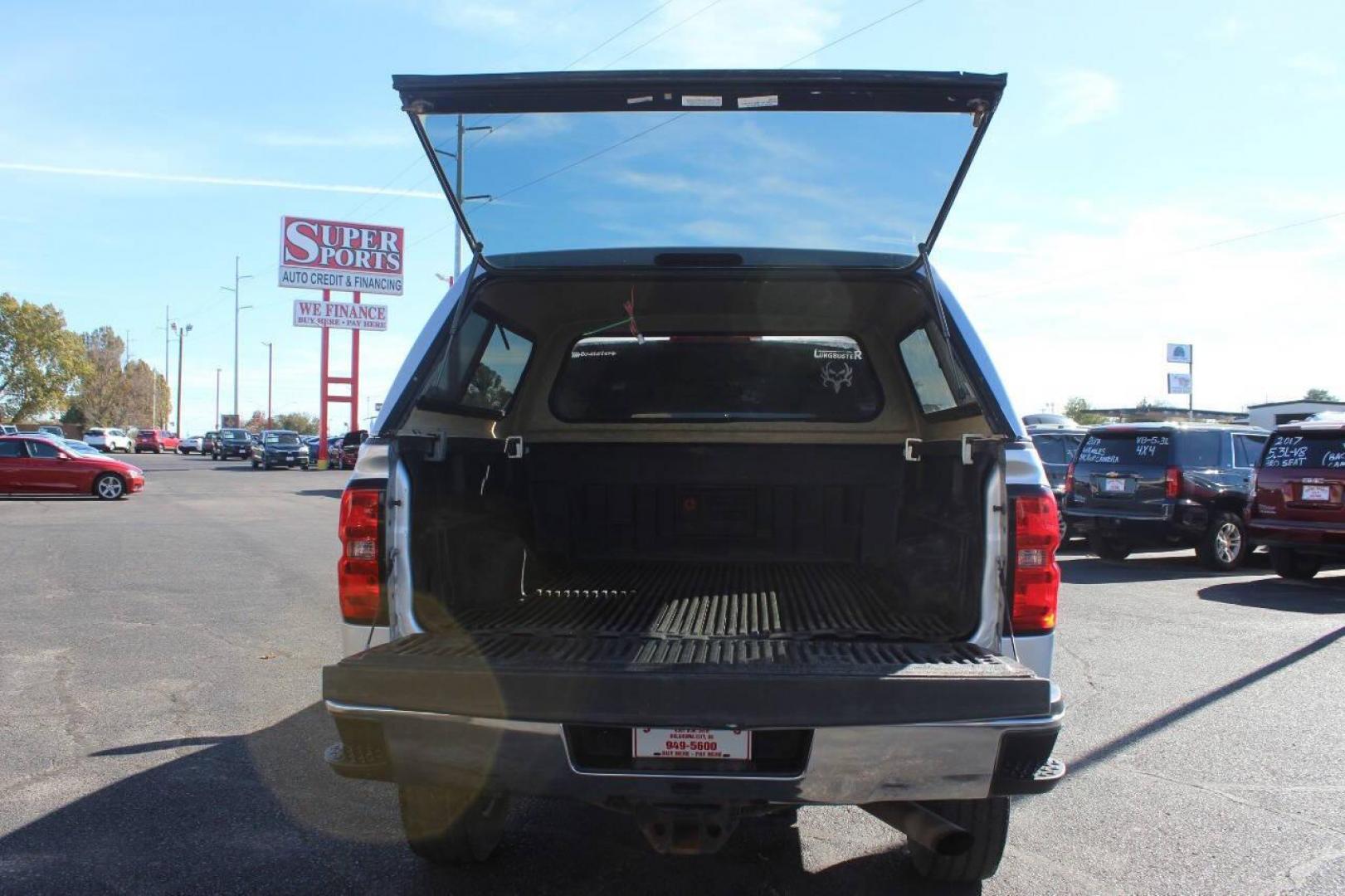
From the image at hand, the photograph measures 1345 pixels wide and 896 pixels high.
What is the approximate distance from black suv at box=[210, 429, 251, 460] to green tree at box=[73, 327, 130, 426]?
166 ft

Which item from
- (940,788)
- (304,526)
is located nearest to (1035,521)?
(940,788)

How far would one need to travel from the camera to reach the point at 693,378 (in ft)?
15.5

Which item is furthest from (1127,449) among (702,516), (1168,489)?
(702,516)

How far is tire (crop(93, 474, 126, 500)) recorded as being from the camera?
2242 centimetres

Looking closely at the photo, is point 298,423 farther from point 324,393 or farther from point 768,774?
point 768,774

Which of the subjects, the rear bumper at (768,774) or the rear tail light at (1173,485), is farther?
the rear tail light at (1173,485)

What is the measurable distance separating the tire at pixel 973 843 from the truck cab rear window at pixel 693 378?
1963 millimetres

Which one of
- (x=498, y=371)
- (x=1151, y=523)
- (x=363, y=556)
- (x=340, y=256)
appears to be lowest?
(x=1151, y=523)

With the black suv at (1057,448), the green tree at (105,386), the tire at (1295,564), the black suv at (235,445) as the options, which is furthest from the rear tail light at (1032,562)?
the green tree at (105,386)

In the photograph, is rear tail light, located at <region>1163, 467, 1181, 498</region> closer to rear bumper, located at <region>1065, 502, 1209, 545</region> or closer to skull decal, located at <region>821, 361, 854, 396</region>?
rear bumper, located at <region>1065, 502, 1209, 545</region>

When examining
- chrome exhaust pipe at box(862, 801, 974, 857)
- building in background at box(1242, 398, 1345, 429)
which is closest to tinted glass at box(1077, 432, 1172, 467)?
chrome exhaust pipe at box(862, 801, 974, 857)

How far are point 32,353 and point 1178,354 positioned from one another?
67.9 m

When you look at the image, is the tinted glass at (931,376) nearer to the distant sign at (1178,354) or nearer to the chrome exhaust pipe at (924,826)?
the chrome exhaust pipe at (924,826)

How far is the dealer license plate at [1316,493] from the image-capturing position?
10461 millimetres
